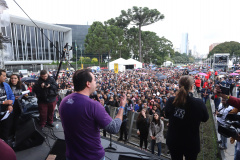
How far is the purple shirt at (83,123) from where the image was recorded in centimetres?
126

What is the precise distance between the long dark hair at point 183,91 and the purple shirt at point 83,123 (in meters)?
0.91

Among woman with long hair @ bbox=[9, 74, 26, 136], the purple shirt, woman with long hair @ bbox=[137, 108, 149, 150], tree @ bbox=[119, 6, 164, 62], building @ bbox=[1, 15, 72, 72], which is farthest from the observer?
building @ bbox=[1, 15, 72, 72]

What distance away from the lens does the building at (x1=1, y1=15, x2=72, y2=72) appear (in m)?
39.8

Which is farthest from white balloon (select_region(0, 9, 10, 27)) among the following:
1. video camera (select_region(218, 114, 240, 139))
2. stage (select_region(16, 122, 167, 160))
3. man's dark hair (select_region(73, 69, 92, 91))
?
video camera (select_region(218, 114, 240, 139))

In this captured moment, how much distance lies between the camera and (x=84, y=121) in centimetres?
126

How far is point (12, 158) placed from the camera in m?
0.91

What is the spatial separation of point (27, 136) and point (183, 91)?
2.75 meters

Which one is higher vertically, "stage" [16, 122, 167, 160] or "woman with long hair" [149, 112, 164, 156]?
"stage" [16, 122, 167, 160]

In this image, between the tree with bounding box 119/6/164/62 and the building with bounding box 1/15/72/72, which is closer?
the tree with bounding box 119/6/164/62

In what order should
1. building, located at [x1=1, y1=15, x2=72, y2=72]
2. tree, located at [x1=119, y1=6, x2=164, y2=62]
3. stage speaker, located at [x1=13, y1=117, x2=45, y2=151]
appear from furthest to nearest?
building, located at [x1=1, y1=15, x2=72, y2=72]
tree, located at [x1=119, y1=6, x2=164, y2=62]
stage speaker, located at [x1=13, y1=117, x2=45, y2=151]

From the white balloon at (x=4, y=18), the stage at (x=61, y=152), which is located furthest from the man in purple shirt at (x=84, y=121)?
the white balloon at (x=4, y=18)

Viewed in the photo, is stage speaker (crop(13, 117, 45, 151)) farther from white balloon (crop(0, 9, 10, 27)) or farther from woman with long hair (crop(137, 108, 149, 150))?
white balloon (crop(0, 9, 10, 27))

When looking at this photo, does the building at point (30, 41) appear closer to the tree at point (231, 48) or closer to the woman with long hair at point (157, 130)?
the woman with long hair at point (157, 130)

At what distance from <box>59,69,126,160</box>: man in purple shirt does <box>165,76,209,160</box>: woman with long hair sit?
0.82 m
